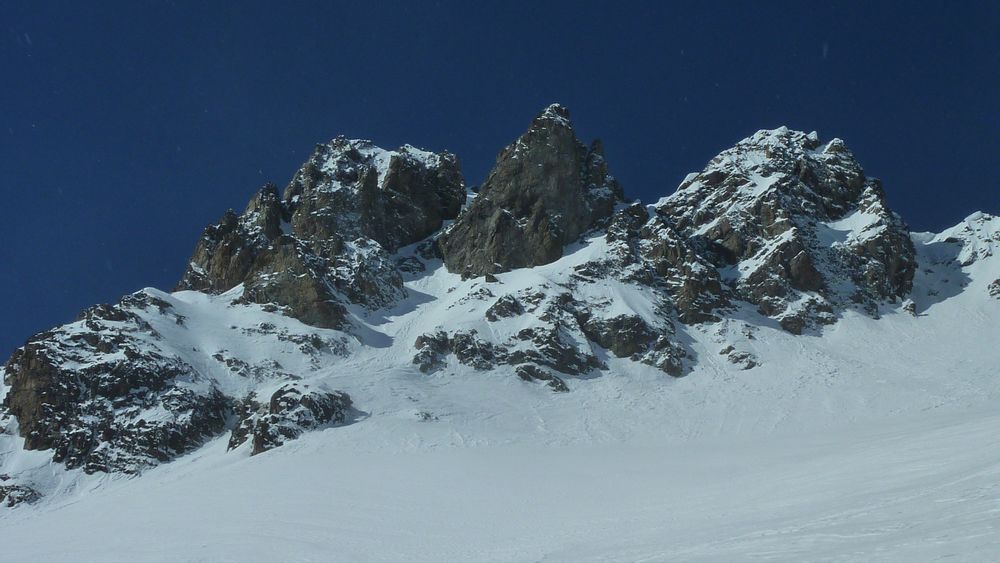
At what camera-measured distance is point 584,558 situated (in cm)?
2041

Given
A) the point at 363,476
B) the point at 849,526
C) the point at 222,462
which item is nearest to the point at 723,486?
the point at 849,526

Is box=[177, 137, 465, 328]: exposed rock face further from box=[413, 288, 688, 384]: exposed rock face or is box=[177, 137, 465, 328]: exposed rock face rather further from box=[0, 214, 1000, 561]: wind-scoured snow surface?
box=[413, 288, 688, 384]: exposed rock face

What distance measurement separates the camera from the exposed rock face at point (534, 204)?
86.6m

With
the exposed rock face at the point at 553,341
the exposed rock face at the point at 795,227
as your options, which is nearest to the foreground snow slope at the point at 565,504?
the exposed rock face at the point at 553,341

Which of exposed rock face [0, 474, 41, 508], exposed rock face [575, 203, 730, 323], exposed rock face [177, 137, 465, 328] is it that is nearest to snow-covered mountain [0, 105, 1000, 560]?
exposed rock face [0, 474, 41, 508]

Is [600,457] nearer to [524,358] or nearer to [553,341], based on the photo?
[524,358]

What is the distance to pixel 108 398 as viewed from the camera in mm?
61156

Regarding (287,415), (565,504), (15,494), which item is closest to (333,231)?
(287,415)

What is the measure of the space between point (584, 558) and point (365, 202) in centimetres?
8121

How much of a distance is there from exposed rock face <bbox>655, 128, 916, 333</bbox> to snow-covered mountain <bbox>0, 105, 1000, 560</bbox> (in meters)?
0.32

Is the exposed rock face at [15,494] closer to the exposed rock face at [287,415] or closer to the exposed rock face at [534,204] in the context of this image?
the exposed rock face at [287,415]

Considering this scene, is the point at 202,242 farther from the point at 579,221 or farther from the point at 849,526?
the point at 849,526

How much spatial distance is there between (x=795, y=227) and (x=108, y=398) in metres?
65.5

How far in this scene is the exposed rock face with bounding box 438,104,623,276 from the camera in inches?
3408
